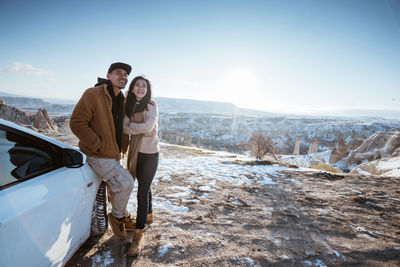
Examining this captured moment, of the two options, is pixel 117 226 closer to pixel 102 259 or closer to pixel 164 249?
pixel 102 259

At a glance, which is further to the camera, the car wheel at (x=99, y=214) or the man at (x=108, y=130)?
the car wheel at (x=99, y=214)

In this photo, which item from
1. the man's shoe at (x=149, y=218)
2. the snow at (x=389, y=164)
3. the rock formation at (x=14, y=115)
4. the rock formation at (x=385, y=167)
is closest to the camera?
the man's shoe at (x=149, y=218)

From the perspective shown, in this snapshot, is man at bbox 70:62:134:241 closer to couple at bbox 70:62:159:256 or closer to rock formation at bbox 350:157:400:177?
couple at bbox 70:62:159:256

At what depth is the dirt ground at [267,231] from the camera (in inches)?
93.7

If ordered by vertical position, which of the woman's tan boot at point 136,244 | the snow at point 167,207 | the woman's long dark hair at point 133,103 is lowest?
the snow at point 167,207

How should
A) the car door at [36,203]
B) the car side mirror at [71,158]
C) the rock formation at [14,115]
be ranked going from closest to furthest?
the car door at [36,203] → the car side mirror at [71,158] → the rock formation at [14,115]

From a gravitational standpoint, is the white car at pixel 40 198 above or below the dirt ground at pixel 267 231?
above

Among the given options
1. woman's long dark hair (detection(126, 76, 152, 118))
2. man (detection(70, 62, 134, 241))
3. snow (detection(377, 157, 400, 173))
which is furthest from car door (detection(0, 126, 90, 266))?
snow (detection(377, 157, 400, 173))

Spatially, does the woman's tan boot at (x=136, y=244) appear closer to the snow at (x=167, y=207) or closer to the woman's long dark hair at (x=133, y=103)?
the snow at (x=167, y=207)

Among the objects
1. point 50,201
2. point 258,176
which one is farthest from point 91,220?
point 258,176

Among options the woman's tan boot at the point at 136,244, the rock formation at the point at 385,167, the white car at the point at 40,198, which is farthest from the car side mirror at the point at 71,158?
the rock formation at the point at 385,167

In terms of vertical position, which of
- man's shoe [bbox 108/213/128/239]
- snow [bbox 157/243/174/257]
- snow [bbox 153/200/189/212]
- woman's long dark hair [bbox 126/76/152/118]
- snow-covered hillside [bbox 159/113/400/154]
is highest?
woman's long dark hair [bbox 126/76/152/118]

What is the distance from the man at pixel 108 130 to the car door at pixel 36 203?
30 centimetres

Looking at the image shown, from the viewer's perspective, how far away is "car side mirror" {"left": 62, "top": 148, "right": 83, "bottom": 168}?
1.81m
